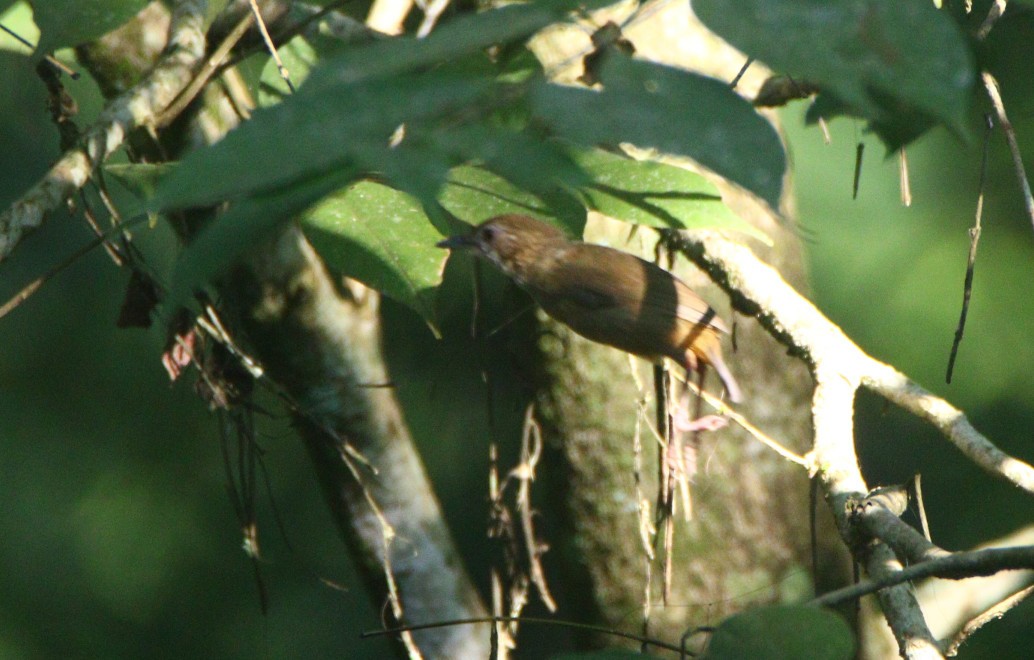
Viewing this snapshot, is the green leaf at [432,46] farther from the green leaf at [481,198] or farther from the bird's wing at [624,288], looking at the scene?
the bird's wing at [624,288]

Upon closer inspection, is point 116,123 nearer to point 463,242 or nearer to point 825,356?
point 463,242

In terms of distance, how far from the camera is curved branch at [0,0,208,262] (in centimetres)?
162

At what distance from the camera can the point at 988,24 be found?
1846mm

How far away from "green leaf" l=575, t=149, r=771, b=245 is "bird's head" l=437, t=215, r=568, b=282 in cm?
77

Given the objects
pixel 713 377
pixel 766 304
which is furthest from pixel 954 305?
pixel 766 304

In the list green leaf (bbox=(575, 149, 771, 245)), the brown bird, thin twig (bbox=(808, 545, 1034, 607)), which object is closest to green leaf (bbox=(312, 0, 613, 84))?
thin twig (bbox=(808, 545, 1034, 607))

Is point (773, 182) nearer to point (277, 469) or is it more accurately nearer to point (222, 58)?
point (222, 58)

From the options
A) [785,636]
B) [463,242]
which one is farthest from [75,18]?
[785,636]

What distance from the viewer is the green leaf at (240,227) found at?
85 cm

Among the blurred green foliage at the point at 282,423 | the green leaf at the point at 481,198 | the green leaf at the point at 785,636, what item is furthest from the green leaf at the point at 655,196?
the blurred green foliage at the point at 282,423

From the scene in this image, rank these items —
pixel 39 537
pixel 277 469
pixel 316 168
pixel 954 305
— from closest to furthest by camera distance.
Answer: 1. pixel 316 168
2. pixel 954 305
3. pixel 277 469
4. pixel 39 537

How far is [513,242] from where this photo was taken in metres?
2.60

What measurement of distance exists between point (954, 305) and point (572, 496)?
12.3 ft

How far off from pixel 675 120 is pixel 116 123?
144 centimetres
